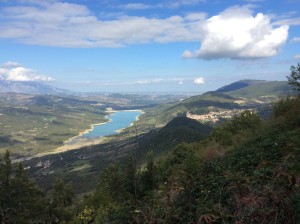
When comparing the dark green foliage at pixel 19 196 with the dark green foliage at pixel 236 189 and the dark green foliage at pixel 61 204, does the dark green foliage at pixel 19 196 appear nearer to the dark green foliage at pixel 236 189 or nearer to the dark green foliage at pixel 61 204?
the dark green foliage at pixel 61 204

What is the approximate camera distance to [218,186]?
12523 millimetres

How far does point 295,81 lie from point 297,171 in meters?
22.7

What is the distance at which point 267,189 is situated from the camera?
18.3 feet

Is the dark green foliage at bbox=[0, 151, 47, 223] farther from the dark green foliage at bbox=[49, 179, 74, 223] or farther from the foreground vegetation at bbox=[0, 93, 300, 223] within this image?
the dark green foliage at bbox=[49, 179, 74, 223]

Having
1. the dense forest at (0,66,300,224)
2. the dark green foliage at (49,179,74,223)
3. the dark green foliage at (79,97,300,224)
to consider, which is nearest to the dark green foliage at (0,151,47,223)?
the dense forest at (0,66,300,224)

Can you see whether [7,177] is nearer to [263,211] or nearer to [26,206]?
[26,206]

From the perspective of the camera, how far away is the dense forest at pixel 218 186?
558 centimetres

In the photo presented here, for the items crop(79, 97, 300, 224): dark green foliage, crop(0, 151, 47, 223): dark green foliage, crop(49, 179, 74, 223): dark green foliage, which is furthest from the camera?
crop(49, 179, 74, 223): dark green foliage

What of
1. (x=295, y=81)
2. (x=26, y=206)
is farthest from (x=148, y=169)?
(x=295, y=81)

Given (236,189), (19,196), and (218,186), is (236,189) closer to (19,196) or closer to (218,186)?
(218,186)

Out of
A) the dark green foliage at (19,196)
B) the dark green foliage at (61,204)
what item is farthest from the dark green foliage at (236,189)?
the dark green foliage at (61,204)

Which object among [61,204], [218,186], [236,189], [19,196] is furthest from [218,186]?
[61,204]

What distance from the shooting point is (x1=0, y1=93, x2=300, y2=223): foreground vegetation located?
5582 millimetres

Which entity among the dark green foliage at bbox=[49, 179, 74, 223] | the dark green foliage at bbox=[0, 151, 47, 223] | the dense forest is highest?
the dense forest
